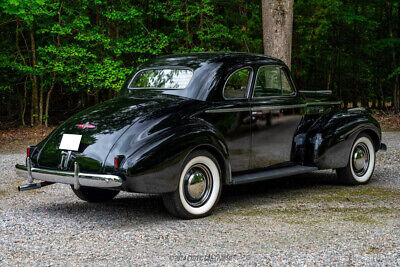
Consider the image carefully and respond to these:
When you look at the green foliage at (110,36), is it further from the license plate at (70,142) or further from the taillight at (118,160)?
the taillight at (118,160)

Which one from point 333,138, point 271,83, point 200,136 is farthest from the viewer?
point 333,138

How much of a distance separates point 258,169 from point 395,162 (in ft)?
14.3

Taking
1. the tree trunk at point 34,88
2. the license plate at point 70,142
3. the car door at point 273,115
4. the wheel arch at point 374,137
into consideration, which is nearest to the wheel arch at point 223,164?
the car door at point 273,115

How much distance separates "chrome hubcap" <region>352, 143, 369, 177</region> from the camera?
22.9 feet

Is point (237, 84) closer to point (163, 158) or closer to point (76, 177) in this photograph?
point (163, 158)

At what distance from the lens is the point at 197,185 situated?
5.07 metres

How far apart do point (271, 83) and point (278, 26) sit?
464 cm

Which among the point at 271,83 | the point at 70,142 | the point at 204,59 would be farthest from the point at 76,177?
the point at 271,83

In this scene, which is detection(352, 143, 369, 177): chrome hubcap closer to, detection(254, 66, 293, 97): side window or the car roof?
detection(254, 66, 293, 97): side window

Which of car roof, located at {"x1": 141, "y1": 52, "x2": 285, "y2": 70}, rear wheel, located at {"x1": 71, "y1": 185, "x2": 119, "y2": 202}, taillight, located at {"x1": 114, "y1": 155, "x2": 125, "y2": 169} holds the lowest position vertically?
rear wheel, located at {"x1": 71, "y1": 185, "x2": 119, "y2": 202}

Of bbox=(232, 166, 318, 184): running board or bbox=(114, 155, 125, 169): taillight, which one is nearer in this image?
bbox=(114, 155, 125, 169): taillight

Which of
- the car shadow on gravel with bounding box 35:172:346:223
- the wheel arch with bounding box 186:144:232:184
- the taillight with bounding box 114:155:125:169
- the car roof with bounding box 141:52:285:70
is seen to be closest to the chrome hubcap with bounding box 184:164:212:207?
the wheel arch with bounding box 186:144:232:184

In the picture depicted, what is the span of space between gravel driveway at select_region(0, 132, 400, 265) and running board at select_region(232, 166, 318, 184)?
0.34 metres

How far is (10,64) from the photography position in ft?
55.5
